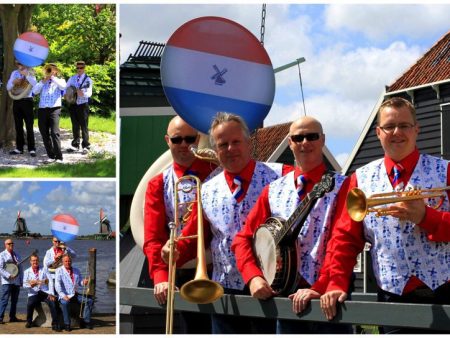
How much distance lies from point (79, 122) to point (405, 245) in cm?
1011

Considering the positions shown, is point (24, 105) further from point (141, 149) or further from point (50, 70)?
point (141, 149)

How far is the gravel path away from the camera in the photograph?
13586 mm

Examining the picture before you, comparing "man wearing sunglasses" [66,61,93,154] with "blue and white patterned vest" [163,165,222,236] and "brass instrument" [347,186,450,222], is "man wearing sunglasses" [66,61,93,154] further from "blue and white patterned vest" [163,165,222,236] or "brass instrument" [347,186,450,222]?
"brass instrument" [347,186,450,222]

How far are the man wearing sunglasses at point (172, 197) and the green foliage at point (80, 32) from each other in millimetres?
9568

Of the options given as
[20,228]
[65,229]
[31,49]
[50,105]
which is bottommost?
[65,229]

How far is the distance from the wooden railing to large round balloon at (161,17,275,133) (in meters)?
1.13

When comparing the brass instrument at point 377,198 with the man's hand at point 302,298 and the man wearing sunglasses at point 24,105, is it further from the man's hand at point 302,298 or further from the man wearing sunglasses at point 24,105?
the man wearing sunglasses at point 24,105

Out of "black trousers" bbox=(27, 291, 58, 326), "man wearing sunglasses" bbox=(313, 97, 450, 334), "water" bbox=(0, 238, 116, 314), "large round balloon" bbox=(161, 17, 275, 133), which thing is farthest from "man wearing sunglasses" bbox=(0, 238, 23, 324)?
"man wearing sunglasses" bbox=(313, 97, 450, 334)

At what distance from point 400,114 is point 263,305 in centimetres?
104

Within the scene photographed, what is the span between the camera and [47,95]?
12.6 m

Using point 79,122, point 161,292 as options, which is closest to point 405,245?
point 161,292

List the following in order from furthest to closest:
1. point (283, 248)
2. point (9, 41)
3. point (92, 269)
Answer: point (92, 269), point (9, 41), point (283, 248)

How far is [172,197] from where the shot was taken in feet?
15.7

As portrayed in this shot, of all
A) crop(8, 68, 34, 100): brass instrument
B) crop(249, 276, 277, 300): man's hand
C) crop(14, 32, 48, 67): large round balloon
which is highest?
crop(14, 32, 48, 67): large round balloon
